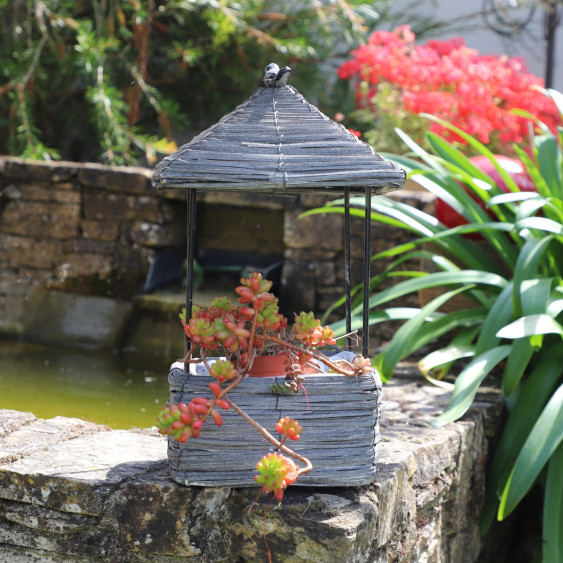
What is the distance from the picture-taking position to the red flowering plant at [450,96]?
3523 millimetres

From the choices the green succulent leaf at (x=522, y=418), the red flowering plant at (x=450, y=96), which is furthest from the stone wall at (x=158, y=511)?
the red flowering plant at (x=450, y=96)

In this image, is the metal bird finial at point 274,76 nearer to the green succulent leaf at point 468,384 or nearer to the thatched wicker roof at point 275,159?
the thatched wicker roof at point 275,159

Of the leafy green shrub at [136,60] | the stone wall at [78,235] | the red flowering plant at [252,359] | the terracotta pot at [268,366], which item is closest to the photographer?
the red flowering plant at [252,359]

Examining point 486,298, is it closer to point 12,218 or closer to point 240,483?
point 240,483

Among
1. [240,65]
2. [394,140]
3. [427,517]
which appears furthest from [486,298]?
[240,65]

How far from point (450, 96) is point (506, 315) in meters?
1.82

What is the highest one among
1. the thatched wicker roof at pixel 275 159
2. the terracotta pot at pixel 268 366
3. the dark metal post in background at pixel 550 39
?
the dark metal post in background at pixel 550 39

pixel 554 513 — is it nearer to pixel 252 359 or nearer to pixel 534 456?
pixel 534 456

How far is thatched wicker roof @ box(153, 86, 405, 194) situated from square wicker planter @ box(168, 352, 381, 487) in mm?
352

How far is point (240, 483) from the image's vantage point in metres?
1.35

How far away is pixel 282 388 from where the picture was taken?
1.34 meters

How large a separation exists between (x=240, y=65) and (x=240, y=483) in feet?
11.7

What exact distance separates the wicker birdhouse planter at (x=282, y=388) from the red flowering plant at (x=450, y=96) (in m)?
2.29

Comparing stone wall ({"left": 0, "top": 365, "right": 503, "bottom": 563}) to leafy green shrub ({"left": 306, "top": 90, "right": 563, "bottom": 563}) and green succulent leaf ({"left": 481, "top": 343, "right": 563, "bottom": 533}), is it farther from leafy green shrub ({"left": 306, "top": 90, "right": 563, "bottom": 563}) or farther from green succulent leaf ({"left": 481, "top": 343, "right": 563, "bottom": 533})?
green succulent leaf ({"left": 481, "top": 343, "right": 563, "bottom": 533})
